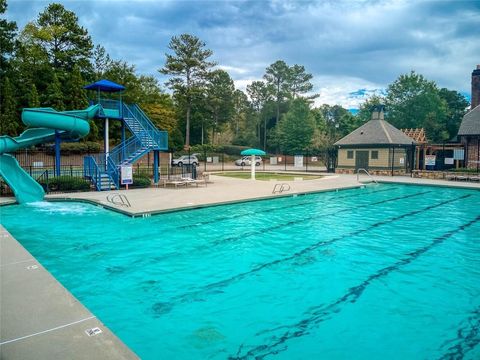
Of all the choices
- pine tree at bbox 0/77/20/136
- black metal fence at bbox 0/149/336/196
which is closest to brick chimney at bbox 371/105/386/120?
black metal fence at bbox 0/149/336/196

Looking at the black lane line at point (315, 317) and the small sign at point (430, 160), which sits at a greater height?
the small sign at point (430, 160)

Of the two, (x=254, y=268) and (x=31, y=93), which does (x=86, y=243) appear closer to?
(x=254, y=268)

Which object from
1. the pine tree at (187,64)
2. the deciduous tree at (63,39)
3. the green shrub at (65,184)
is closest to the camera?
the green shrub at (65,184)

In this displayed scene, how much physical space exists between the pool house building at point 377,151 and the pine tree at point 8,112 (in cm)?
3216

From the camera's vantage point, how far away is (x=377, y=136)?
3484 centimetres

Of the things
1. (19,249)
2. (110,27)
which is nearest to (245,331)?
(19,249)

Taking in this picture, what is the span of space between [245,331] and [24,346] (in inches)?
111

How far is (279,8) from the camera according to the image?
685 inches

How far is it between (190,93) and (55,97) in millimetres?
20967

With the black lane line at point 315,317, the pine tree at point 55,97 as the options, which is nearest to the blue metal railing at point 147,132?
the black lane line at point 315,317

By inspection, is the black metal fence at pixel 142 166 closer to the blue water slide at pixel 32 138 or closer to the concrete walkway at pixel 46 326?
the blue water slide at pixel 32 138

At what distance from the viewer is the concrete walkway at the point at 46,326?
3.77 meters

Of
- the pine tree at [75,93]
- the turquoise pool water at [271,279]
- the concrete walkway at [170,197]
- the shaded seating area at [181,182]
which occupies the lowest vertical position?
the turquoise pool water at [271,279]

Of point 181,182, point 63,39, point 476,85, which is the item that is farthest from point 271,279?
point 63,39
